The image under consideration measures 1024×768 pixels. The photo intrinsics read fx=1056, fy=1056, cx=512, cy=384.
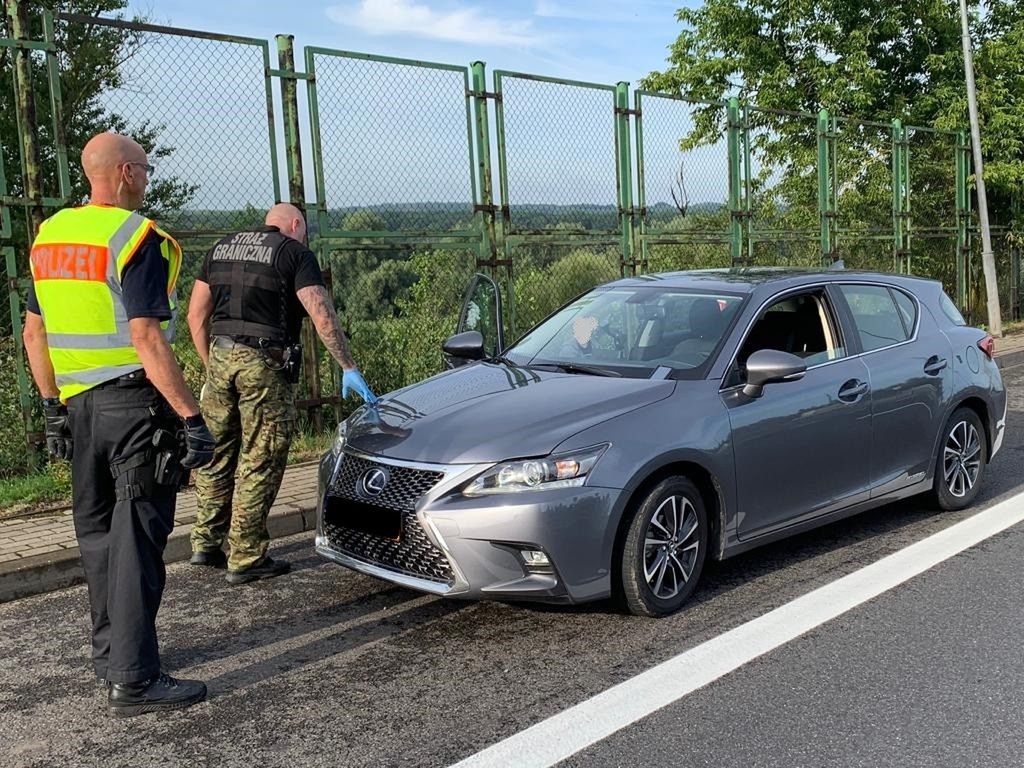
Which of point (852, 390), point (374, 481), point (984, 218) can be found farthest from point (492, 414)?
point (984, 218)

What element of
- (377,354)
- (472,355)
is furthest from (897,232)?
(472,355)

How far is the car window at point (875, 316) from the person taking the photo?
5785mm

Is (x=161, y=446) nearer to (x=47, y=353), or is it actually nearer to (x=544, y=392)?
(x=47, y=353)

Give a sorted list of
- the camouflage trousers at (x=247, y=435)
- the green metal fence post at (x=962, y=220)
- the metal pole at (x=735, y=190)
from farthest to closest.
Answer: the green metal fence post at (x=962, y=220), the metal pole at (x=735, y=190), the camouflage trousers at (x=247, y=435)

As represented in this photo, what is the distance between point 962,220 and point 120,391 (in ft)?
59.9

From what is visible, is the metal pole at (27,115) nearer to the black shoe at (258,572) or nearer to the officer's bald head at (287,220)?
the officer's bald head at (287,220)

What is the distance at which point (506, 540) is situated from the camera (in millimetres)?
4145

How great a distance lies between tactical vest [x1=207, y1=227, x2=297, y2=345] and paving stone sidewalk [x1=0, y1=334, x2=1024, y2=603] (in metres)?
1.40

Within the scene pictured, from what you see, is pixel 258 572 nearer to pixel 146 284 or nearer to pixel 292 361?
pixel 292 361

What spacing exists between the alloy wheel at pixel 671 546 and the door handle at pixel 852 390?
4.09 feet

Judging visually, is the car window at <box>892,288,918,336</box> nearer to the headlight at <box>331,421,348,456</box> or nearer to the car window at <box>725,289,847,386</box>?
the car window at <box>725,289,847,386</box>

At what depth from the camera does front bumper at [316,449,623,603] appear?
4.15 metres

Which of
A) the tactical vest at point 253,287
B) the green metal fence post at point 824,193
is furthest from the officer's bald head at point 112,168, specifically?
the green metal fence post at point 824,193

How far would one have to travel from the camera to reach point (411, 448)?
4461mm
